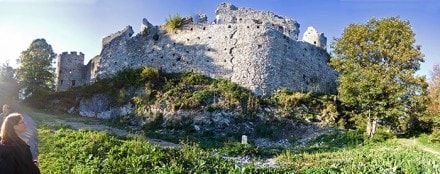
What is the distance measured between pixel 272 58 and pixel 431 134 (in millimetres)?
10799

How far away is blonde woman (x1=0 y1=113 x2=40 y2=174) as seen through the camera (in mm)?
7176

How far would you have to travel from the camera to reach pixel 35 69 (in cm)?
3416

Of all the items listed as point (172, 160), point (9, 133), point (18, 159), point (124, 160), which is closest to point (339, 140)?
point (172, 160)


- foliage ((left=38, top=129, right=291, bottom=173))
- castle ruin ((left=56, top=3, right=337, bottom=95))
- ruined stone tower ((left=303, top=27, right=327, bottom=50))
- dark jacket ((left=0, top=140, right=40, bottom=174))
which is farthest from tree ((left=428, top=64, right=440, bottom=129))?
dark jacket ((left=0, top=140, right=40, bottom=174))

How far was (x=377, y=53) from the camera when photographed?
2295 centimetres

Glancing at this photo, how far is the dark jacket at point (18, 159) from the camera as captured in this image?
23.1 feet

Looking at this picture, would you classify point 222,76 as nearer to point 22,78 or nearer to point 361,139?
point 361,139

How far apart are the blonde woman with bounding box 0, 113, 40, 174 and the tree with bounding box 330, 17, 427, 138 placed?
1745 centimetres

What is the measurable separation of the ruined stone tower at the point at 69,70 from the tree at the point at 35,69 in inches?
123

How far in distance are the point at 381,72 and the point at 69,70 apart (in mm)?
28820

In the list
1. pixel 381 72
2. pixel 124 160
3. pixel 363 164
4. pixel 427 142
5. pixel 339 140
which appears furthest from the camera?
pixel 381 72

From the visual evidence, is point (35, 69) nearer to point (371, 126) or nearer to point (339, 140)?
point (339, 140)

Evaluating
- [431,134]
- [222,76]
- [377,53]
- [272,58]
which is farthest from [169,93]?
[431,134]

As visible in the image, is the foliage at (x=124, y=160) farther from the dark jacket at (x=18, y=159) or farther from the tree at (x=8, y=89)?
the tree at (x=8, y=89)
